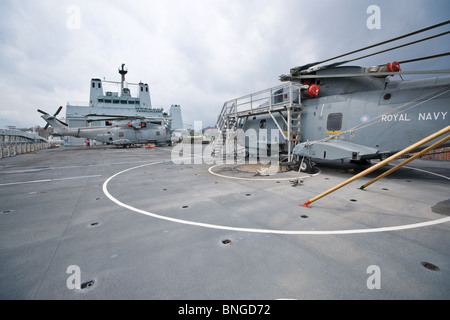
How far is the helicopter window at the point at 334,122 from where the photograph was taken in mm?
8289

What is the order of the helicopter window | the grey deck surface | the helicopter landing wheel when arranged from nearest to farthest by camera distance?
the grey deck surface < the helicopter window < the helicopter landing wheel

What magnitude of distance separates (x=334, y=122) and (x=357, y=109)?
96 cm

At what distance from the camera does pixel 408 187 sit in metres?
6.22

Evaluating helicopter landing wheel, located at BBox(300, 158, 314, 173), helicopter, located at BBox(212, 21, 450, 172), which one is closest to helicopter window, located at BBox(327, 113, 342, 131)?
helicopter, located at BBox(212, 21, 450, 172)

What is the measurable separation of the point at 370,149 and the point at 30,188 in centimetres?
1304

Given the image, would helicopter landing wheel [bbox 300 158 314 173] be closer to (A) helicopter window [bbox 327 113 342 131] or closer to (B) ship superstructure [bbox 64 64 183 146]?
(A) helicopter window [bbox 327 113 342 131]

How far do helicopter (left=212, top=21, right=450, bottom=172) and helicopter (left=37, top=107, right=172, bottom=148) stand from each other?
2087 centimetres

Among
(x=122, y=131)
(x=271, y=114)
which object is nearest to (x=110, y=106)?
(x=122, y=131)

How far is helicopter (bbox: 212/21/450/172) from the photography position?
638 cm

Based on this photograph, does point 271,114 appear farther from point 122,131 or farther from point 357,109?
point 122,131

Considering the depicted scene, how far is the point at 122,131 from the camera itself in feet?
85.6
